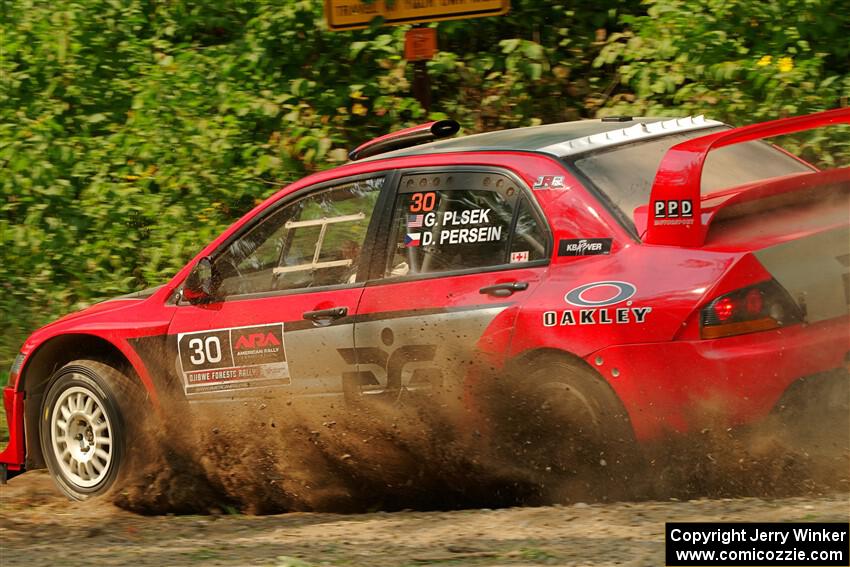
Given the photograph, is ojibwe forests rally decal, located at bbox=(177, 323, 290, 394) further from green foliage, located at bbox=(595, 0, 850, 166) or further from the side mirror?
green foliage, located at bbox=(595, 0, 850, 166)

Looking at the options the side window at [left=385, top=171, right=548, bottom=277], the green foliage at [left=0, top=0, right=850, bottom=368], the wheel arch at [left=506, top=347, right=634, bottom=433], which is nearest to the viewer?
the wheel arch at [left=506, top=347, right=634, bottom=433]

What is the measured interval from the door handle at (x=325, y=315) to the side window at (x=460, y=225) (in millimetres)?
272

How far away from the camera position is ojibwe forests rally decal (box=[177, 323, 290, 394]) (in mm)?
5762

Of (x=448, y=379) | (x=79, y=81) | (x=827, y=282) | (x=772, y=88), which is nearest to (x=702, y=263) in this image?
(x=827, y=282)

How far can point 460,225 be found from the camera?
210 inches

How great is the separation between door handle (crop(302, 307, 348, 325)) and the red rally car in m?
0.01

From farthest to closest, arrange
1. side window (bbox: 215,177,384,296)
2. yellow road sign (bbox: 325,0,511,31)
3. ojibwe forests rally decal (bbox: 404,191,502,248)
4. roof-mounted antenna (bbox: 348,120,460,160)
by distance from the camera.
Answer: yellow road sign (bbox: 325,0,511,31) → roof-mounted antenna (bbox: 348,120,460,160) → side window (bbox: 215,177,384,296) → ojibwe forests rally decal (bbox: 404,191,502,248)

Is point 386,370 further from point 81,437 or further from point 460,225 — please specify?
point 81,437

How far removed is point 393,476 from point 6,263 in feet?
18.0

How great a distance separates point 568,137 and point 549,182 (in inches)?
17.3

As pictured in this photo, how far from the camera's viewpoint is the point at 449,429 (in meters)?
5.22

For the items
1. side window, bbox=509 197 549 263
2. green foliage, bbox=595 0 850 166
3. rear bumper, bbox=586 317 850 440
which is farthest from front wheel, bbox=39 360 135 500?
green foliage, bbox=595 0 850 166

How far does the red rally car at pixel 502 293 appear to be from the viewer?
4570 mm

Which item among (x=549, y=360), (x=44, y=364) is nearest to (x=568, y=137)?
(x=549, y=360)
